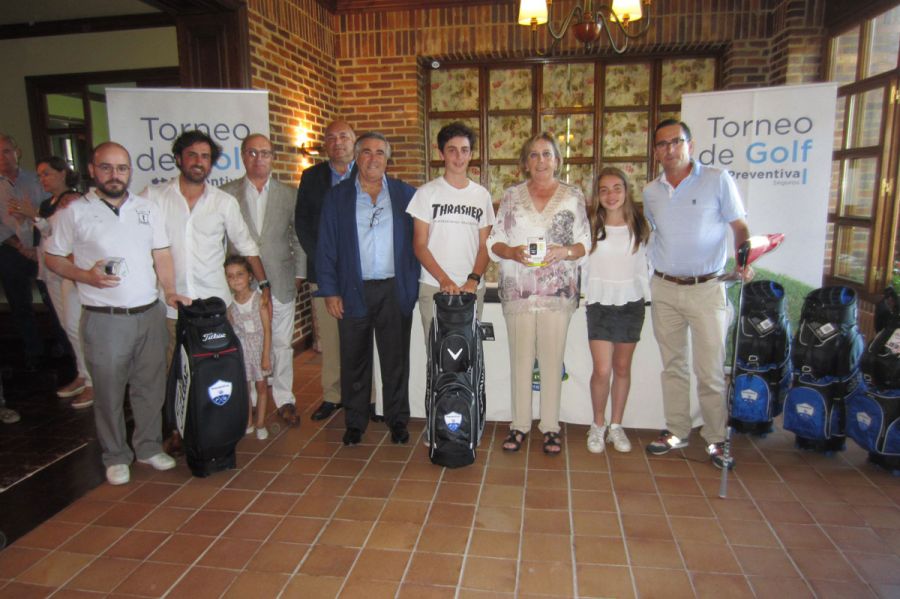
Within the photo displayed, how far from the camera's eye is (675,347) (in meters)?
3.10

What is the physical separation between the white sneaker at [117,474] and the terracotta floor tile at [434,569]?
1.55 meters

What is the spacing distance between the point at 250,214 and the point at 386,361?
3.85 feet

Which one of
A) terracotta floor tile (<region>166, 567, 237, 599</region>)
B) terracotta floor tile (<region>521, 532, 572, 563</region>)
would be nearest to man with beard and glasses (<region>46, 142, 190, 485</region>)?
terracotta floor tile (<region>166, 567, 237, 599</region>)

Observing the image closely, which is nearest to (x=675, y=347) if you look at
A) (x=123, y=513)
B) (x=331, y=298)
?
(x=331, y=298)

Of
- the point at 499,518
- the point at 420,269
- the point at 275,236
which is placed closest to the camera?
the point at 499,518

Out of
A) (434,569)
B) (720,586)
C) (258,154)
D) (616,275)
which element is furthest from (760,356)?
(258,154)

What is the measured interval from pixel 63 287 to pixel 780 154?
16.3 feet

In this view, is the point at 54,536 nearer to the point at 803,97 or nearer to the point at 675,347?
the point at 675,347

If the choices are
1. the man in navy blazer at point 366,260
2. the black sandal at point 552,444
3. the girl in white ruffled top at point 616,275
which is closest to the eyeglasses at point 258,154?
the man in navy blazer at point 366,260

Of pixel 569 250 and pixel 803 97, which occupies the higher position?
pixel 803 97

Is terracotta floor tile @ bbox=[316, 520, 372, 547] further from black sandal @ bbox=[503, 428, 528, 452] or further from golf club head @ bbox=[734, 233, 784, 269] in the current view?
golf club head @ bbox=[734, 233, 784, 269]

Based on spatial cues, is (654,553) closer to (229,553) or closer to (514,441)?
(514,441)

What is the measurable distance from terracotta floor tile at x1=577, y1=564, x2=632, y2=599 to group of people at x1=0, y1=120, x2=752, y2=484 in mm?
956

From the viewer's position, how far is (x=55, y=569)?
2.26 metres
